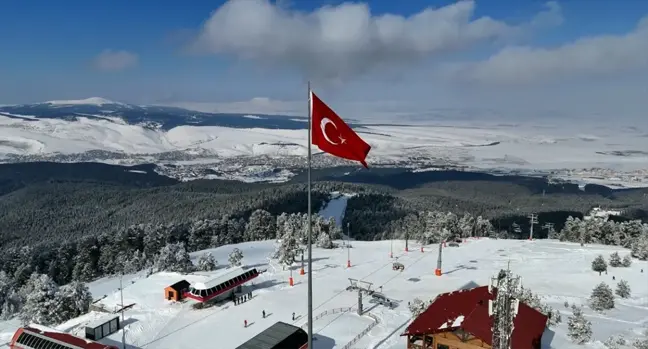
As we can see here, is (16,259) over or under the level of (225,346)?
under

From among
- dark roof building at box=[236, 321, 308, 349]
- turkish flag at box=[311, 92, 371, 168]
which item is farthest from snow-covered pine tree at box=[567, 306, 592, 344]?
turkish flag at box=[311, 92, 371, 168]

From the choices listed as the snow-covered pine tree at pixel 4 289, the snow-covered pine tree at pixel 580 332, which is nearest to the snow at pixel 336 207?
the snow-covered pine tree at pixel 4 289

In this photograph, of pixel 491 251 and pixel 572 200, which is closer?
pixel 491 251

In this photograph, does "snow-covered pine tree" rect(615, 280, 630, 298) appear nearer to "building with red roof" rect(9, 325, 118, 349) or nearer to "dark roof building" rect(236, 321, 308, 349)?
"dark roof building" rect(236, 321, 308, 349)

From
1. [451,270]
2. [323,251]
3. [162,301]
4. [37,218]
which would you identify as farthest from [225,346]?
[37,218]

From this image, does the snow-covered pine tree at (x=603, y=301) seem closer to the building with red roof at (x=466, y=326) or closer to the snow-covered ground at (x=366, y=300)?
the snow-covered ground at (x=366, y=300)

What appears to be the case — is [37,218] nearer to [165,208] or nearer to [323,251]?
[165,208]

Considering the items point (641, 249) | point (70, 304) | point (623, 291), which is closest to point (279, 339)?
point (70, 304)

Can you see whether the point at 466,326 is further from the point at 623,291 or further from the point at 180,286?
the point at 623,291
